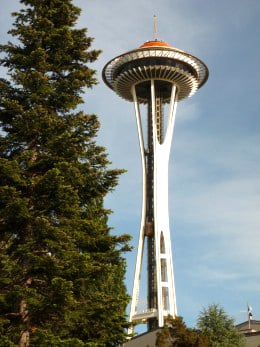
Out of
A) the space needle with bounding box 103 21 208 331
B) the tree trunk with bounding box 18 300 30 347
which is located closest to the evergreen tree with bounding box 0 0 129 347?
the tree trunk with bounding box 18 300 30 347

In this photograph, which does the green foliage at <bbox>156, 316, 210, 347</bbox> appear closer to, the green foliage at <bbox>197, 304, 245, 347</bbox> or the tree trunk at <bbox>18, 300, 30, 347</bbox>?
the green foliage at <bbox>197, 304, 245, 347</bbox>

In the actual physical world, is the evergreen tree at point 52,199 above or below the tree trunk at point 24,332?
above

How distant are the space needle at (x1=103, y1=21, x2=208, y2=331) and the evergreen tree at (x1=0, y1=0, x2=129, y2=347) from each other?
35.6 m

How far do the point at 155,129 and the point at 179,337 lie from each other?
109 ft

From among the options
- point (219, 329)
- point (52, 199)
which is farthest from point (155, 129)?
point (52, 199)

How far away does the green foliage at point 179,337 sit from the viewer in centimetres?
2914

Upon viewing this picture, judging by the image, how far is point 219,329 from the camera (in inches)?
1431

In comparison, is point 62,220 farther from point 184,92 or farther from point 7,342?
point 184,92

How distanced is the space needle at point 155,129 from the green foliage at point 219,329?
54.4 feet

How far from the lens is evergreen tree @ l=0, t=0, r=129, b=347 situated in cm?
1700

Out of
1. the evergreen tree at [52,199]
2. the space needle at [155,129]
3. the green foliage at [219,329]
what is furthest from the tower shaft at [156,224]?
the evergreen tree at [52,199]

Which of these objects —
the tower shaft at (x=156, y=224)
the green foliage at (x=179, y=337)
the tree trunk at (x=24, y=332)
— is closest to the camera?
the tree trunk at (x=24, y=332)

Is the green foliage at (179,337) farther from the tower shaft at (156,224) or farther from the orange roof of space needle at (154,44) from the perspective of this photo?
the orange roof of space needle at (154,44)

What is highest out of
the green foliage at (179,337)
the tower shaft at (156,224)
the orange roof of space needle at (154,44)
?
the orange roof of space needle at (154,44)
